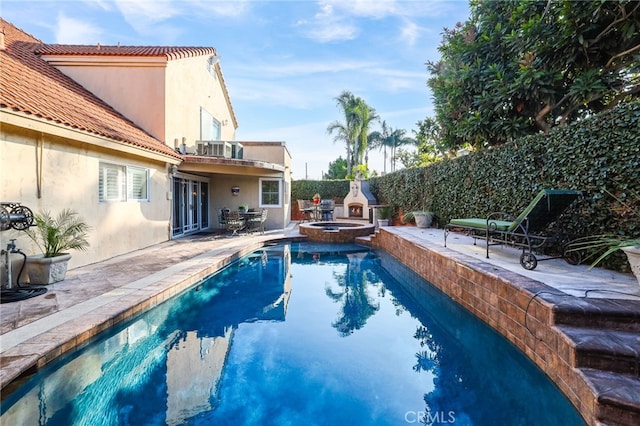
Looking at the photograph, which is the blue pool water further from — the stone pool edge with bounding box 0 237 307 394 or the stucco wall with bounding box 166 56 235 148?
the stucco wall with bounding box 166 56 235 148

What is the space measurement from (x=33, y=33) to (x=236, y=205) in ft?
36.4

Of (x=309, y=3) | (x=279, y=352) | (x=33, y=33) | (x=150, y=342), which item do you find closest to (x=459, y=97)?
(x=309, y=3)

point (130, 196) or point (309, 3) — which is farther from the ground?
point (309, 3)

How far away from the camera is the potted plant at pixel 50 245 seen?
5.36 m

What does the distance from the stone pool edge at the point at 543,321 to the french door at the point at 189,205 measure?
34.1ft

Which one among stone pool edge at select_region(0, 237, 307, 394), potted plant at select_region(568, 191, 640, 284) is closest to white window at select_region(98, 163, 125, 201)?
stone pool edge at select_region(0, 237, 307, 394)

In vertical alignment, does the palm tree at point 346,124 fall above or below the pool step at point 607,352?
above

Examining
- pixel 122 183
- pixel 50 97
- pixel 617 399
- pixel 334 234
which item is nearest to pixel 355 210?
pixel 334 234

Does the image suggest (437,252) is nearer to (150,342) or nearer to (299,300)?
(299,300)

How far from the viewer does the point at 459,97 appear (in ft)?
30.6

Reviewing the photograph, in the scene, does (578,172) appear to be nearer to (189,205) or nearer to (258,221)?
(258,221)

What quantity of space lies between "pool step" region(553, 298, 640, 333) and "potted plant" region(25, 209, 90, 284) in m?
7.66

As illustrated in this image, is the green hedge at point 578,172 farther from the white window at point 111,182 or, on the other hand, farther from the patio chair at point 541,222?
the white window at point 111,182

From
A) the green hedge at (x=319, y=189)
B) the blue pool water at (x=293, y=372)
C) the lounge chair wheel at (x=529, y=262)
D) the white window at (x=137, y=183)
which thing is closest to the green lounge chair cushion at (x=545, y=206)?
the lounge chair wheel at (x=529, y=262)
